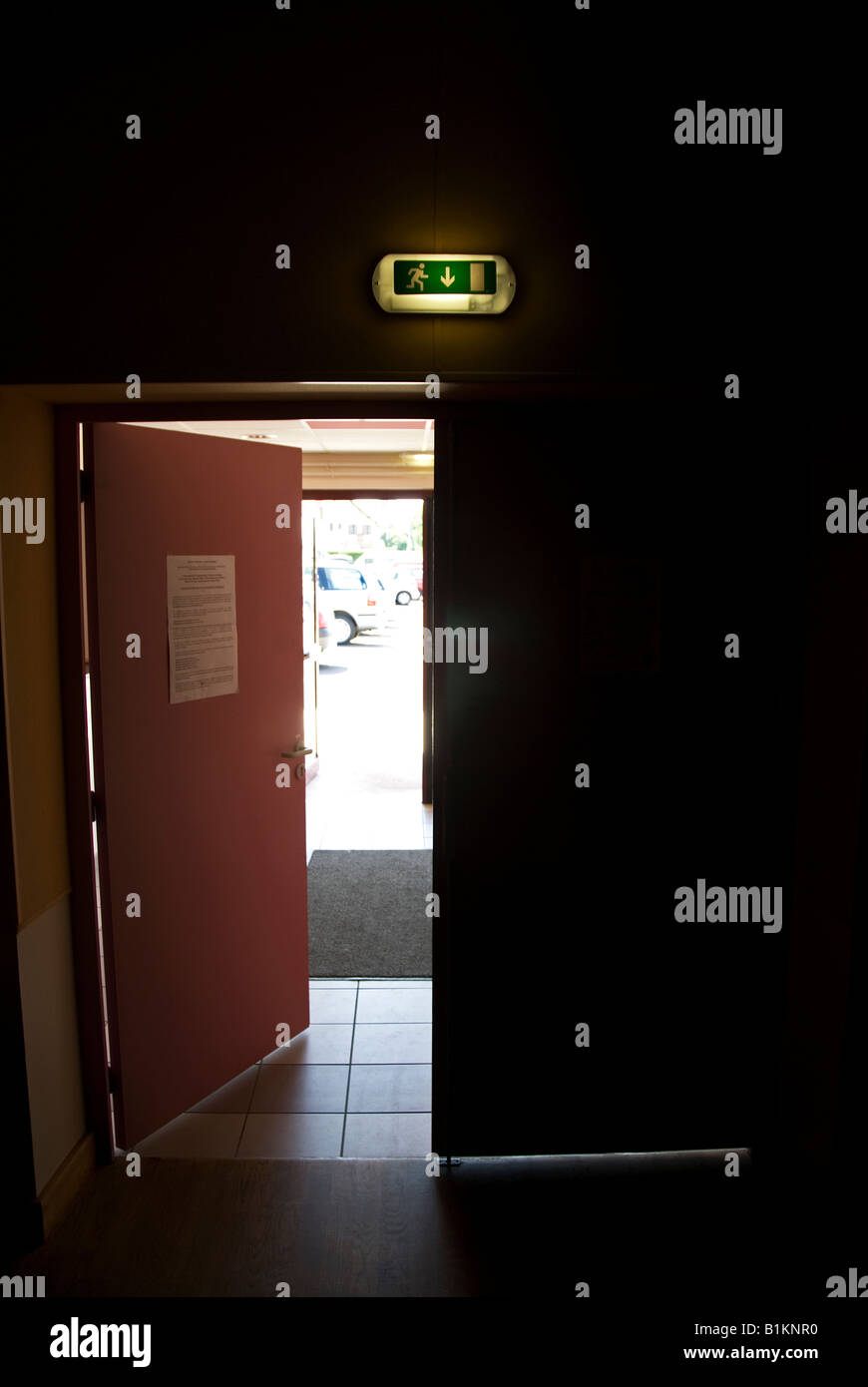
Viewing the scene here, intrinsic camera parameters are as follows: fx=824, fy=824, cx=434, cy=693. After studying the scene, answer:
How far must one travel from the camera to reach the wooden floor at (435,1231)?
2008mm

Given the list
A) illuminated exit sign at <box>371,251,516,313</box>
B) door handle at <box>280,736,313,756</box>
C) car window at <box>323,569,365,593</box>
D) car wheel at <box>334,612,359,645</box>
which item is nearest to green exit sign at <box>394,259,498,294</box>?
illuminated exit sign at <box>371,251,516,313</box>

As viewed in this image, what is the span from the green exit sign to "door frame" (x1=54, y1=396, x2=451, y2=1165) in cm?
29

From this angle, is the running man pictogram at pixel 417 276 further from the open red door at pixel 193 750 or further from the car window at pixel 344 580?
the car window at pixel 344 580

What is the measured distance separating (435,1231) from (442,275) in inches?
93.6

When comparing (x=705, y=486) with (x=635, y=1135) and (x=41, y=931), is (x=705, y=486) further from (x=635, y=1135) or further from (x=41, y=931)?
(x=41, y=931)

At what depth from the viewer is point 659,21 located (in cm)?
190

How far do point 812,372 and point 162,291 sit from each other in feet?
5.02

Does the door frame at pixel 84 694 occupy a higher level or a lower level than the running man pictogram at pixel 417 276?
lower

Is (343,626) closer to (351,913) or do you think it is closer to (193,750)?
(351,913)

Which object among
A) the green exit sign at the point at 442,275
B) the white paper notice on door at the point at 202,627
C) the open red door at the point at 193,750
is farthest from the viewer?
the white paper notice on door at the point at 202,627

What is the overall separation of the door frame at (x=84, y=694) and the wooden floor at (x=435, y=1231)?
0.20 metres

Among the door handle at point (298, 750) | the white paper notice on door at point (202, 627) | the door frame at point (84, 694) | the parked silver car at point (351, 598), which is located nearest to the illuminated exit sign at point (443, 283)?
the door frame at point (84, 694)

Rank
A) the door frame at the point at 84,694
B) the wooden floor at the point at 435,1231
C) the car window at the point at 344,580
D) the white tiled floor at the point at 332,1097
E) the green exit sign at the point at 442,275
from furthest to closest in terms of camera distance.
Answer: the car window at the point at 344,580, the white tiled floor at the point at 332,1097, the door frame at the point at 84,694, the wooden floor at the point at 435,1231, the green exit sign at the point at 442,275
